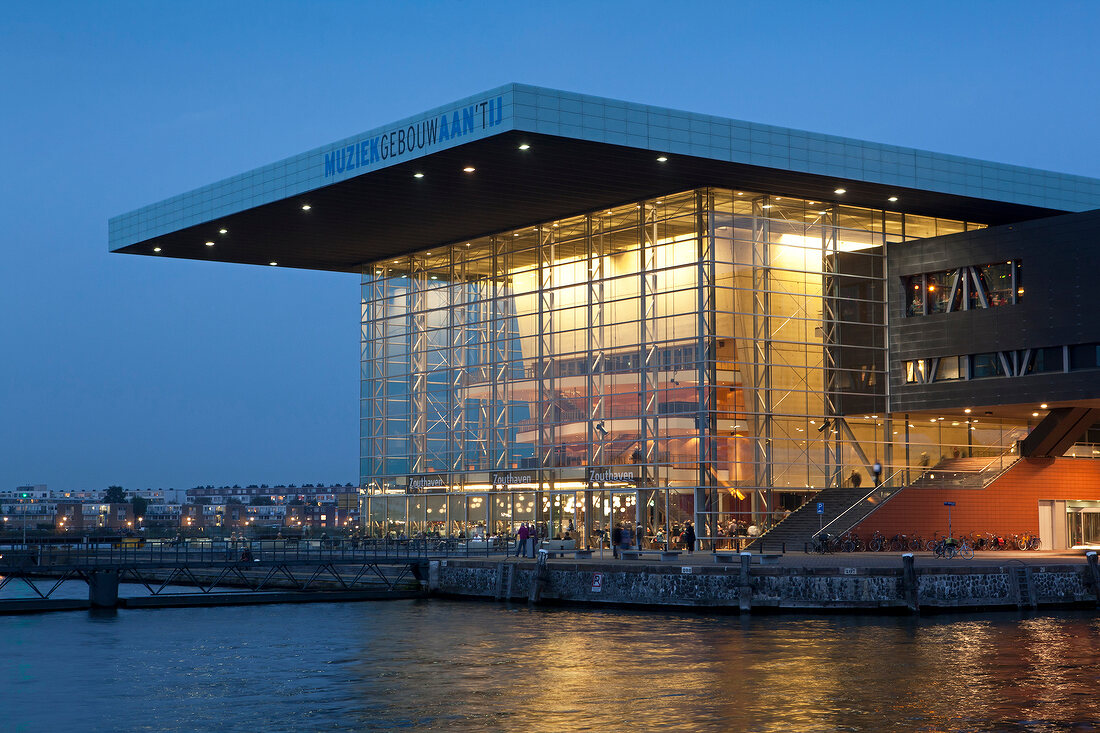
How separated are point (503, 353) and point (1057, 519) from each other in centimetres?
2436

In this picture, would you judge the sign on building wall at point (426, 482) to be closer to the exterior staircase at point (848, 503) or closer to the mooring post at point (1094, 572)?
the exterior staircase at point (848, 503)

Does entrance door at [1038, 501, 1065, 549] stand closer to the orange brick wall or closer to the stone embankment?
the orange brick wall

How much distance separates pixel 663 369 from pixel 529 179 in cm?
921

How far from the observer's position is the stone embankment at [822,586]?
40.4 m

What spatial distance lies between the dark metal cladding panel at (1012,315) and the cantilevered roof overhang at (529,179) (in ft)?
9.21

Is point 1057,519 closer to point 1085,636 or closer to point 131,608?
point 1085,636

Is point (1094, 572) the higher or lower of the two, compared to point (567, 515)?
lower

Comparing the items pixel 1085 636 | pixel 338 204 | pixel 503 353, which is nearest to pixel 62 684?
pixel 1085 636

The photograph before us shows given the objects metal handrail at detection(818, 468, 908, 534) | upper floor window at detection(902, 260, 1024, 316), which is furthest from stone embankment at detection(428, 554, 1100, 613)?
upper floor window at detection(902, 260, 1024, 316)

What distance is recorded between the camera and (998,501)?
183ft

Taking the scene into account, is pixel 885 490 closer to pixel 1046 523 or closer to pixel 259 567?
pixel 1046 523

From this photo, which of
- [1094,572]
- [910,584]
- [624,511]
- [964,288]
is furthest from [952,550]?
[624,511]

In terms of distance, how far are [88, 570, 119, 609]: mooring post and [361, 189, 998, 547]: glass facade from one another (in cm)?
2065

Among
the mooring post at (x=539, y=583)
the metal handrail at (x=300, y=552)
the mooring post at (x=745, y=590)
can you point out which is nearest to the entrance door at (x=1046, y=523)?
the metal handrail at (x=300, y=552)
